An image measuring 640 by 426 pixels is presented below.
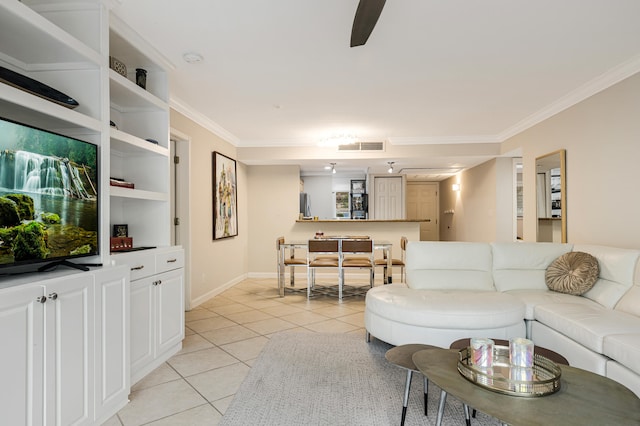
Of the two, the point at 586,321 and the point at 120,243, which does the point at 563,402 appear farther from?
the point at 120,243

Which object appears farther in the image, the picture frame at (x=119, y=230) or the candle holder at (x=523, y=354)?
the picture frame at (x=119, y=230)

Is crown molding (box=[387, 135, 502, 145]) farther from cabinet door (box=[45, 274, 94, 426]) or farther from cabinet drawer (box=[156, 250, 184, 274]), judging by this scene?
cabinet door (box=[45, 274, 94, 426])

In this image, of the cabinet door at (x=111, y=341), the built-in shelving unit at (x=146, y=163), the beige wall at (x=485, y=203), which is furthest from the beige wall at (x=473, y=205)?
the cabinet door at (x=111, y=341)

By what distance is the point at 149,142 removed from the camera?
8.96 feet

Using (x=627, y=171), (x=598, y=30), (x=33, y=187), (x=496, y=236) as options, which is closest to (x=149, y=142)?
(x=33, y=187)

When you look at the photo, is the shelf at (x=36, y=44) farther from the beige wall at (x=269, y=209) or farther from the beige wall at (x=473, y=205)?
the beige wall at (x=473, y=205)

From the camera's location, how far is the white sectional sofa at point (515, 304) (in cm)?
217

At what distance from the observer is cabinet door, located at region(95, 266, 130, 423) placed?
1.89 meters

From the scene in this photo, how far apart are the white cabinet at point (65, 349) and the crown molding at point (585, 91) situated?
4.29 meters

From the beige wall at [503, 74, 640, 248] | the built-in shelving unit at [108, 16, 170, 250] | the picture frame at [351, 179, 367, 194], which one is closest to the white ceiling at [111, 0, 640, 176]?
the beige wall at [503, 74, 640, 248]

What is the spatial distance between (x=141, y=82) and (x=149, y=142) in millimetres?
471

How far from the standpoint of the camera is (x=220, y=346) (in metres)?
3.09

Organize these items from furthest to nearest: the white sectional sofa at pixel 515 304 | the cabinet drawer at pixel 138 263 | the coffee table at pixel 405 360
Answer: the cabinet drawer at pixel 138 263, the white sectional sofa at pixel 515 304, the coffee table at pixel 405 360

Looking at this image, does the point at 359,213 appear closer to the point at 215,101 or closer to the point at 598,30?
the point at 215,101
